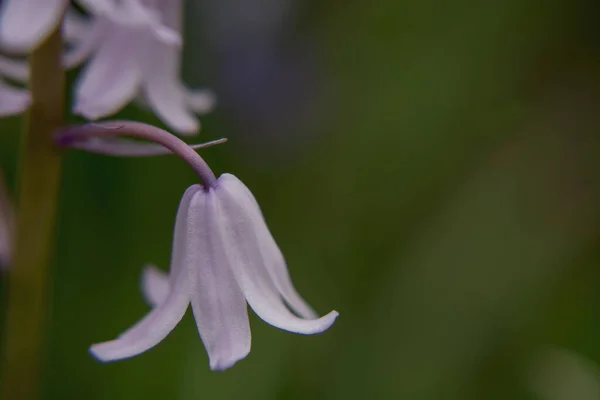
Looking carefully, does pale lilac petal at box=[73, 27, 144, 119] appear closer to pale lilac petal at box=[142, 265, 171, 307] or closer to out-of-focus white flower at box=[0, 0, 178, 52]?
out-of-focus white flower at box=[0, 0, 178, 52]

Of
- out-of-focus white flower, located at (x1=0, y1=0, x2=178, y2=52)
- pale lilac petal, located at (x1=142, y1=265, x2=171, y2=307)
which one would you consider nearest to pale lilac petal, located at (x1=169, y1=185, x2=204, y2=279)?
pale lilac petal, located at (x1=142, y1=265, x2=171, y2=307)

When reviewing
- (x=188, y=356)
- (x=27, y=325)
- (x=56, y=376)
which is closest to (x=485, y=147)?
(x=188, y=356)

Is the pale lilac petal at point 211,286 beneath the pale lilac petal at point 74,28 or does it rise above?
beneath

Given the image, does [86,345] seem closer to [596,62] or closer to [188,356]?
[188,356]

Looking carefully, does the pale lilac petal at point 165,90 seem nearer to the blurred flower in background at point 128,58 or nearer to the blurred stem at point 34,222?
the blurred flower in background at point 128,58

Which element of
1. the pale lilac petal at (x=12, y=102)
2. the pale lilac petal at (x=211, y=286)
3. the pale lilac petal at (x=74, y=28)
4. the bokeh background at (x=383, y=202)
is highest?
the pale lilac petal at (x=74, y=28)

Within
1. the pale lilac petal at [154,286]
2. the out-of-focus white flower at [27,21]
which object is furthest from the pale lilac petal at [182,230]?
the out-of-focus white flower at [27,21]

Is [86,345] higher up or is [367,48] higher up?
[367,48]

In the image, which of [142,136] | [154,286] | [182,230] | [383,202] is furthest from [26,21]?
[383,202]
